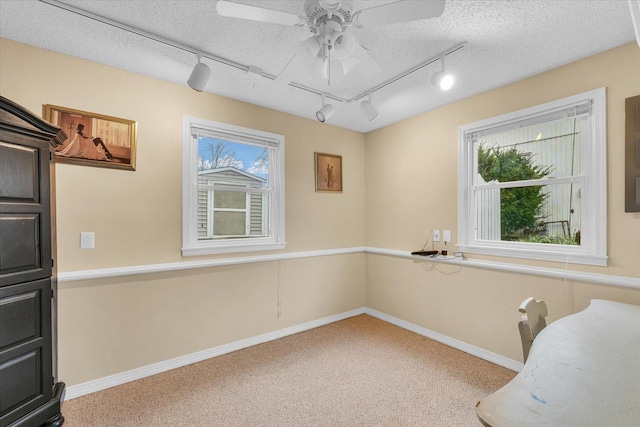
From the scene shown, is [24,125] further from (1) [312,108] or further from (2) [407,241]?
(2) [407,241]

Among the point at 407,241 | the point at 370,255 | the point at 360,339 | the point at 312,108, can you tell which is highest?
the point at 312,108

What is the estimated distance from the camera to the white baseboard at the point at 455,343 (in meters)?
2.44

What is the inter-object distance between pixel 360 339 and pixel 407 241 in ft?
4.06

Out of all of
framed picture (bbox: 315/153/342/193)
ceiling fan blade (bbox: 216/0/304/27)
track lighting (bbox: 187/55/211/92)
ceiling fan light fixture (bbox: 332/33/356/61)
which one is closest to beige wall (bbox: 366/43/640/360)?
framed picture (bbox: 315/153/342/193)

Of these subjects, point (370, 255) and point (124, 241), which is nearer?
point (124, 241)

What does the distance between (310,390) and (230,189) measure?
1.95 metres

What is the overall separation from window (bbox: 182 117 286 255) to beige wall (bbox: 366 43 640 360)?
4.54 ft

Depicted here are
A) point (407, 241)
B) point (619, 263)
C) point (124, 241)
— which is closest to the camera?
point (619, 263)

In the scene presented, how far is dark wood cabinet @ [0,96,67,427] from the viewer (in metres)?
1.36

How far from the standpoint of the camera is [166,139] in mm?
2480

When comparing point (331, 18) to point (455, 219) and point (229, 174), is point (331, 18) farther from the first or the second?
point (455, 219)

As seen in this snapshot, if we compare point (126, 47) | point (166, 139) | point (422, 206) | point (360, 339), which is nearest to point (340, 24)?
point (126, 47)

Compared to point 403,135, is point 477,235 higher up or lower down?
lower down

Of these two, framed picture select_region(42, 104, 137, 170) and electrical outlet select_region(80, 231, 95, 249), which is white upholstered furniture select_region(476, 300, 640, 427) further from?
framed picture select_region(42, 104, 137, 170)
